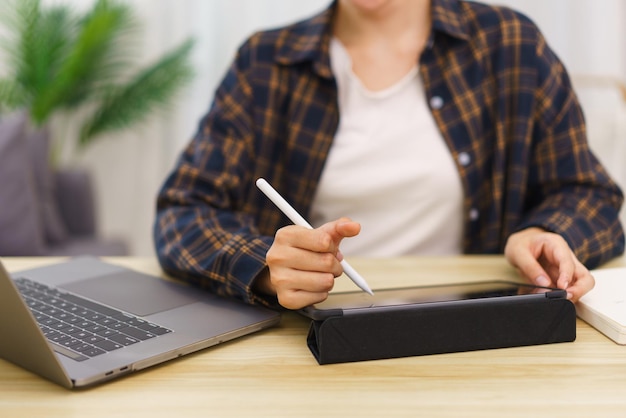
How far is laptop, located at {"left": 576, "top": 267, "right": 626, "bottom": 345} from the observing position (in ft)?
2.78

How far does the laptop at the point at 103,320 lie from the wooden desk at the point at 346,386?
2cm

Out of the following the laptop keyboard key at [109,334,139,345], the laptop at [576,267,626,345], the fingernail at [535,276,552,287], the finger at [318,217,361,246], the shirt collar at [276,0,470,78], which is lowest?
the laptop at [576,267,626,345]

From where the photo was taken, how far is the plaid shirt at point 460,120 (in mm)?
1339

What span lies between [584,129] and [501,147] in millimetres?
133

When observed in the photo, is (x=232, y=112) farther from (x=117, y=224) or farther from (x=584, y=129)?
(x=117, y=224)

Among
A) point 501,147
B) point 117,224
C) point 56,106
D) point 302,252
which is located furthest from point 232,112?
point 117,224

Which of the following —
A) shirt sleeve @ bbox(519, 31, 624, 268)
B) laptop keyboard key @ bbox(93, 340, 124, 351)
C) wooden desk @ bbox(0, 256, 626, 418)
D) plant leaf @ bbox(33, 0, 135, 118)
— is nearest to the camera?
wooden desk @ bbox(0, 256, 626, 418)

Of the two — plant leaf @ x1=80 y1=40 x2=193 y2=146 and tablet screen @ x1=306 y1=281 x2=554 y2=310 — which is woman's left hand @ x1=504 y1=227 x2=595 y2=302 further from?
plant leaf @ x1=80 y1=40 x2=193 y2=146

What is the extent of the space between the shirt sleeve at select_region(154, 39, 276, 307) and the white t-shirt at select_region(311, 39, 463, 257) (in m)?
0.15

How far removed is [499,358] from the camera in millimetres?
794

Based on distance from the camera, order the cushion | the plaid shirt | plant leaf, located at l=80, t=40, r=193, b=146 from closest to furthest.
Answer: the plaid shirt
the cushion
plant leaf, located at l=80, t=40, r=193, b=146

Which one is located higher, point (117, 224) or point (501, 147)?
point (501, 147)

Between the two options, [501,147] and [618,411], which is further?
[501,147]

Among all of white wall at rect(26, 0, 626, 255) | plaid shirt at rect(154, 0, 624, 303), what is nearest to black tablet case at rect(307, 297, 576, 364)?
plaid shirt at rect(154, 0, 624, 303)
